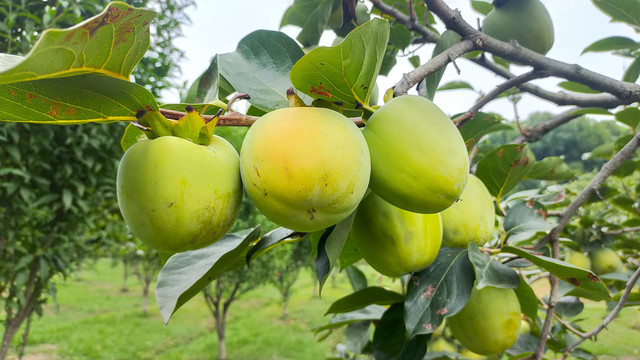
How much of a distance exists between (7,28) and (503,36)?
3.65 meters

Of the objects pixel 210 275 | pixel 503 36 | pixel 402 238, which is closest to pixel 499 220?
pixel 503 36

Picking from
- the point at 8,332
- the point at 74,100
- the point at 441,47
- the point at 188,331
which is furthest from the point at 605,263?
the point at 188,331

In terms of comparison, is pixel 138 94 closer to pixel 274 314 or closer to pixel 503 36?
pixel 503 36

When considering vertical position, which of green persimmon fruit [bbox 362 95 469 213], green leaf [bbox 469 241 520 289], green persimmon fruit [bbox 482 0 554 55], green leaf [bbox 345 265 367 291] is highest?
green persimmon fruit [bbox 482 0 554 55]

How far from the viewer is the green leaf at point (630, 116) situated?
4.66 feet

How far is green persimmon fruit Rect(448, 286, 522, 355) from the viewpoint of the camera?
95 centimetres

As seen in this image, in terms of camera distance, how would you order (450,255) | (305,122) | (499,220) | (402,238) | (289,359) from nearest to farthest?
1. (305,122)
2. (402,238)
3. (450,255)
4. (499,220)
5. (289,359)

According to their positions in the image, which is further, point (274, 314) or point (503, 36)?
point (274, 314)

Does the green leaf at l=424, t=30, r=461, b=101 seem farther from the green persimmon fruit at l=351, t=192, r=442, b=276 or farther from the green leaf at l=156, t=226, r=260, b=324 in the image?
the green leaf at l=156, t=226, r=260, b=324

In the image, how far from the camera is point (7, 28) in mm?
3312

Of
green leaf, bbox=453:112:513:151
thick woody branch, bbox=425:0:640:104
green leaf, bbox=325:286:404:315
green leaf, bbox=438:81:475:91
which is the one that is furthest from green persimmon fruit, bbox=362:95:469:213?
green leaf, bbox=438:81:475:91

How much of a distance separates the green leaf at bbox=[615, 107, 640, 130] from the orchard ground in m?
5.19

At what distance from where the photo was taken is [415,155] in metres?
0.57

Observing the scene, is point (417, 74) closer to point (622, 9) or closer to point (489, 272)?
point (489, 272)
